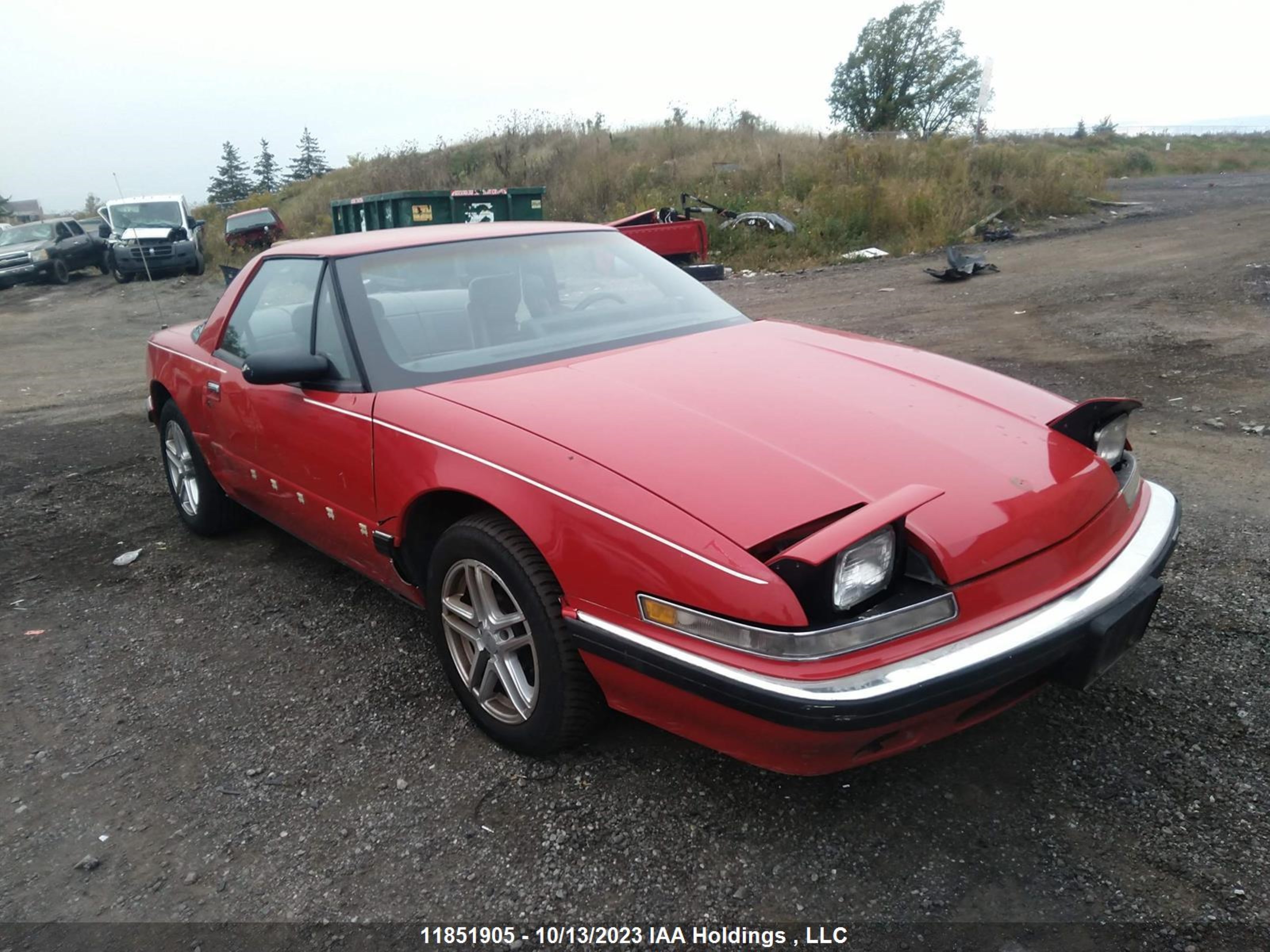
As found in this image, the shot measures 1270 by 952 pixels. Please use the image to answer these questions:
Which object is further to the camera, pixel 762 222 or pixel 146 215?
pixel 146 215

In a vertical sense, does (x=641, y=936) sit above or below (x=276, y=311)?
below

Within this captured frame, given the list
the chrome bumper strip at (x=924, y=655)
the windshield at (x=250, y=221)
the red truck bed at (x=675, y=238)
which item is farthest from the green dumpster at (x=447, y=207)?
the chrome bumper strip at (x=924, y=655)

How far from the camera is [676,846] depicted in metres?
2.13

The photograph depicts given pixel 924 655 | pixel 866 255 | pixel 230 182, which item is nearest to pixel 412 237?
pixel 924 655

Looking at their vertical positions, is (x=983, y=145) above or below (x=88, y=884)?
above

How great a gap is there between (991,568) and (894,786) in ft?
2.23

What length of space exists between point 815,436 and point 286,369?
172 cm

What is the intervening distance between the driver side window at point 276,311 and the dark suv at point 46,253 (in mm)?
20020

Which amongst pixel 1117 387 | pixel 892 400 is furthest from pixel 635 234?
pixel 892 400

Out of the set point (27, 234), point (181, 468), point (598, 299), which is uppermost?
point (27, 234)

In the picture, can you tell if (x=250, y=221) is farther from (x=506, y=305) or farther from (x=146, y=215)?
(x=506, y=305)

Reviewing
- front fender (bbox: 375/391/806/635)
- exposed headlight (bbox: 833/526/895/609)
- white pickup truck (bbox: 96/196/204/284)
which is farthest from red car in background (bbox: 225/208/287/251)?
exposed headlight (bbox: 833/526/895/609)

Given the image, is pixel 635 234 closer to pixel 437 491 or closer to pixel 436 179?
pixel 437 491

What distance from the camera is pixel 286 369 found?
2.85 m
